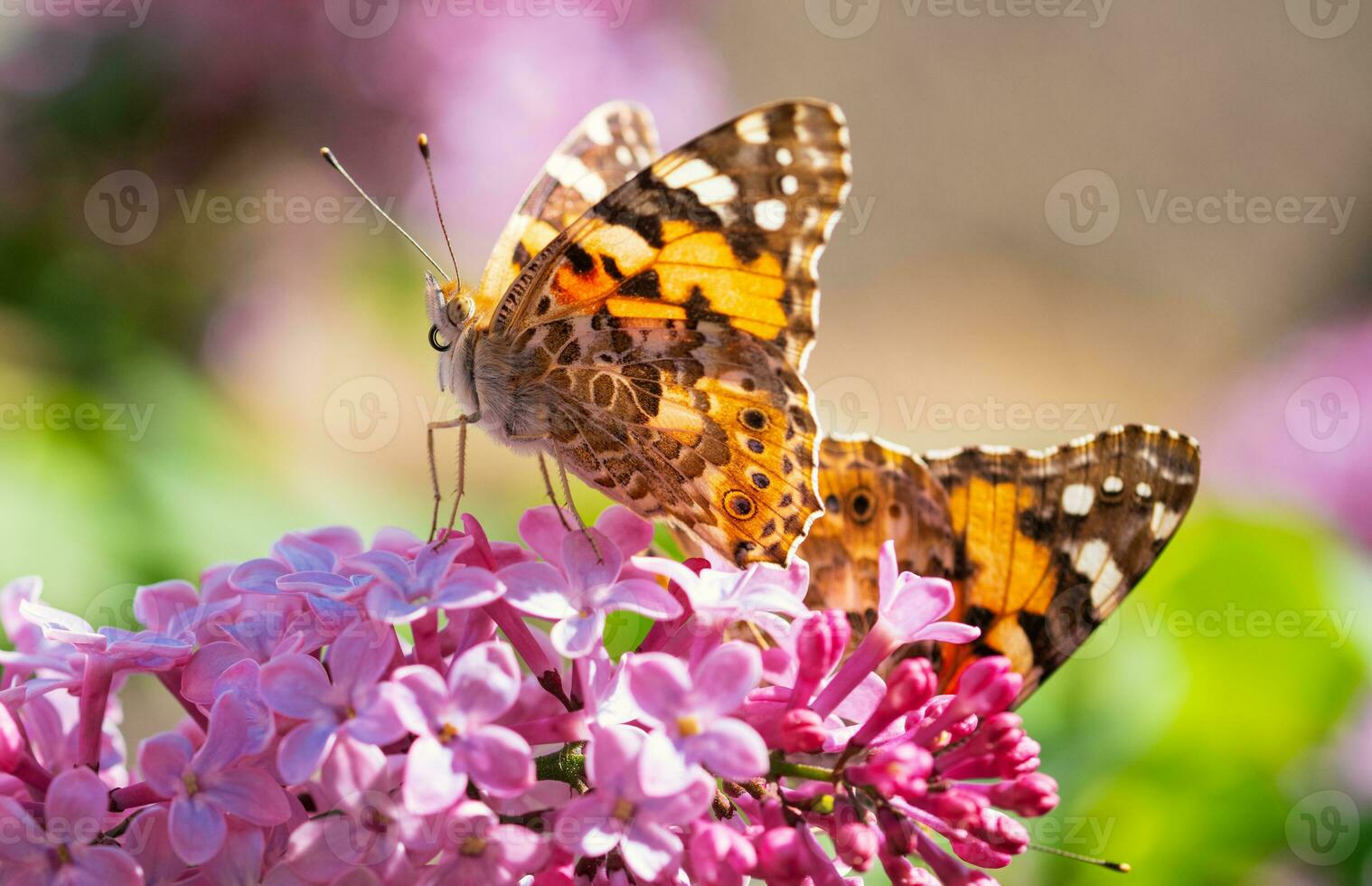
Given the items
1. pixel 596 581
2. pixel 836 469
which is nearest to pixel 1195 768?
pixel 836 469

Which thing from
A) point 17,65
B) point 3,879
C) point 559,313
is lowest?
point 3,879

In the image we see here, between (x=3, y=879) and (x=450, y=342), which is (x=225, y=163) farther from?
(x=3, y=879)

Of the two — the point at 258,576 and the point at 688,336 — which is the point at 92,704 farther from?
the point at 688,336

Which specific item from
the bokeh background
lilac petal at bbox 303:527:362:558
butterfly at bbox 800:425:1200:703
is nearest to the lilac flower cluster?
lilac petal at bbox 303:527:362:558

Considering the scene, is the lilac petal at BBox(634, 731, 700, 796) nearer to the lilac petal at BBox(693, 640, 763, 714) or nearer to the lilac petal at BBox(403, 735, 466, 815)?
the lilac petal at BBox(693, 640, 763, 714)

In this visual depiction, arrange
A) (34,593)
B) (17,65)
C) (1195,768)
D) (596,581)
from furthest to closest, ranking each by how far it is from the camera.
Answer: (17,65)
(1195,768)
(34,593)
(596,581)

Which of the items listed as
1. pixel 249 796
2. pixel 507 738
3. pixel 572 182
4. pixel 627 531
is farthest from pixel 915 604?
pixel 572 182

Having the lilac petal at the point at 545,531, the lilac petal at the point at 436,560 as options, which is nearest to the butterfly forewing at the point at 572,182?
the lilac petal at the point at 545,531
